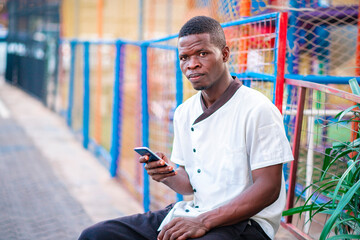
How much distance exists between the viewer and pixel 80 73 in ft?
32.4

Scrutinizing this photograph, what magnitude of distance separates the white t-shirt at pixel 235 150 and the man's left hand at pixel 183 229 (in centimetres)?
17

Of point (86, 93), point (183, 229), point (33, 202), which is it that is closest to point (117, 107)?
point (33, 202)

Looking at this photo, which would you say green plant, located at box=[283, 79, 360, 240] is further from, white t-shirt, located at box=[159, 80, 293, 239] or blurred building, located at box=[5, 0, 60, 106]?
blurred building, located at box=[5, 0, 60, 106]

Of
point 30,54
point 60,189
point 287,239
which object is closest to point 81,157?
point 60,189

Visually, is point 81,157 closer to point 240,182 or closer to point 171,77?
point 171,77

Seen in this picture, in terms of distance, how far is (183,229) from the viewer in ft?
7.32

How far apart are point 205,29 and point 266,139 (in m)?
0.64

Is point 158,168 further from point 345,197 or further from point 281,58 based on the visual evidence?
point 281,58

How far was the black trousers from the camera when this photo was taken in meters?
2.25

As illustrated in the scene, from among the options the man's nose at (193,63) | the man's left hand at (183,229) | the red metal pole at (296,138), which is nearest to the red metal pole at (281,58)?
the red metal pole at (296,138)

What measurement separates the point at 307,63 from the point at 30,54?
1197cm

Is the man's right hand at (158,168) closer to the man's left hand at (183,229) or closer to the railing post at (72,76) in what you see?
the man's left hand at (183,229)

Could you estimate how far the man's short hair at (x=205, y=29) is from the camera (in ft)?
8.14

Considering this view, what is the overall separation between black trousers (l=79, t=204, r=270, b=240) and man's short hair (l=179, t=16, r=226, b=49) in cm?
91
